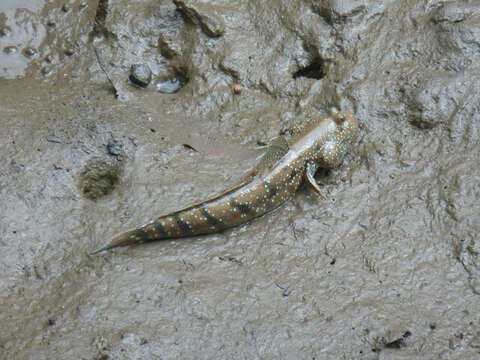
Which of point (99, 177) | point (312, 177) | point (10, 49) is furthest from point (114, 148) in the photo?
point (10, 49)

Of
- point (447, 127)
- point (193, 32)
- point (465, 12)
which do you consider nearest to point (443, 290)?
point (447, 127)

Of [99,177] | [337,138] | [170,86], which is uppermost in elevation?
[337,138]

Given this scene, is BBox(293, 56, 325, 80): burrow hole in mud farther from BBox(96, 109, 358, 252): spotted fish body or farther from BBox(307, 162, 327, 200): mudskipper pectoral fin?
BBox(307, 162, 327, 200): mudskipper pectoral fin

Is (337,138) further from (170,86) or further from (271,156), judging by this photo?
(170,86)

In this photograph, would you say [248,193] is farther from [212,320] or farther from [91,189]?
[91,189]

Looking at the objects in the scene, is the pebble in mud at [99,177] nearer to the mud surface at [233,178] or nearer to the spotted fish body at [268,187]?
the mud surface at [233,178]
